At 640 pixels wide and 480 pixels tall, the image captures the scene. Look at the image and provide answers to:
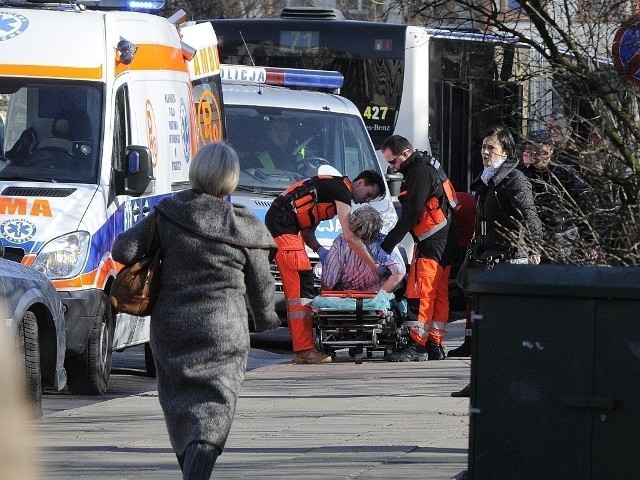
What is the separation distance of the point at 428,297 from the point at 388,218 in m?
2.26

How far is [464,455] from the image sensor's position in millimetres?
7703

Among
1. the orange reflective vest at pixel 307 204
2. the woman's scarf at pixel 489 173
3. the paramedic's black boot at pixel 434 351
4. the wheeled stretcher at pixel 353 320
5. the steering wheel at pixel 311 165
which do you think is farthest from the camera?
the steering wheel at pixel 311 165

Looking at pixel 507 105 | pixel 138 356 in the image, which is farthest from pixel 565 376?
pixel 138 356

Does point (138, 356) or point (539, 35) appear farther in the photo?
point (138, 356)

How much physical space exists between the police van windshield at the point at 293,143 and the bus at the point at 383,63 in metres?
2.09

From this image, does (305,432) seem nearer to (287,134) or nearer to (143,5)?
(143,5)

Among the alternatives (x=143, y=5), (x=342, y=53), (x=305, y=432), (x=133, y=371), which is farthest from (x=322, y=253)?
(x=342, y=53)

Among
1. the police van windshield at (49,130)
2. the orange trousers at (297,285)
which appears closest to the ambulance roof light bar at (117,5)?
the police van windshield at (49,130)

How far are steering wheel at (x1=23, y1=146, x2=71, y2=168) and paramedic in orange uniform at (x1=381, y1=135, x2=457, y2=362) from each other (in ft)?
8.72

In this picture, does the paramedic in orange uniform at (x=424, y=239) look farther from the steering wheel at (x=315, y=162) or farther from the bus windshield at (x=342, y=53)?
the bus windshield at (x=342, y=53)

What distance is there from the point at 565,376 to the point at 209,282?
1603 mm

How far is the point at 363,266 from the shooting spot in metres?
12.5

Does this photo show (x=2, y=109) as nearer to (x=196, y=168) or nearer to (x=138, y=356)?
(x=138, y=356)

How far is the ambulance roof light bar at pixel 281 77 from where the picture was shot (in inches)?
637
